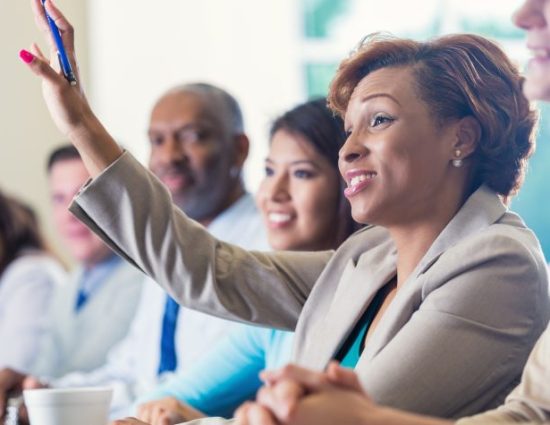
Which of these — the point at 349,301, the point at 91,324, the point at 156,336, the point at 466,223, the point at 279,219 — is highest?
the point at 466,223

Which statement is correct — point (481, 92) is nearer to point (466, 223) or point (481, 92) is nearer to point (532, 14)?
point (466, 223)

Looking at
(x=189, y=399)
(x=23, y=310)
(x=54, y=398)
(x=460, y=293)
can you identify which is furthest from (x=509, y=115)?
(x=23, y=310)

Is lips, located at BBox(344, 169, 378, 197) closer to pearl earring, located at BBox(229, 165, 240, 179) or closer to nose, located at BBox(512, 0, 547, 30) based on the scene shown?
nose, located at BBox(512, 0, 547, 30)

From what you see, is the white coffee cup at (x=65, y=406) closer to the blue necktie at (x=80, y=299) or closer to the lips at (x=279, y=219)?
the lips at (x=279, y=219)

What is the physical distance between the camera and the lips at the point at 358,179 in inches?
62.2

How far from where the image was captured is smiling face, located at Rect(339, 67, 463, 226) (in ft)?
5.14

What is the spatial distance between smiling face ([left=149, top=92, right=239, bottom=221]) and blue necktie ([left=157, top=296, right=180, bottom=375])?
0.33m

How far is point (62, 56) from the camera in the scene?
5.28 feet

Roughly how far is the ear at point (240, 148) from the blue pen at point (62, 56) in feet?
5.02

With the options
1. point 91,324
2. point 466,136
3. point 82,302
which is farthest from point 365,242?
point 82,302

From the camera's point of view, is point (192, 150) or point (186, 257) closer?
point (186, 257)

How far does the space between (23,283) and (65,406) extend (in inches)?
91.7

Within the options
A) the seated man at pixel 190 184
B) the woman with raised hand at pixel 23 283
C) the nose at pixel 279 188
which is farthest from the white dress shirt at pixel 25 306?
the nose at pixel 279 188

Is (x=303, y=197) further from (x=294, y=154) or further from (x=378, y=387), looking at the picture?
(x=378, y=387)
